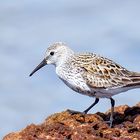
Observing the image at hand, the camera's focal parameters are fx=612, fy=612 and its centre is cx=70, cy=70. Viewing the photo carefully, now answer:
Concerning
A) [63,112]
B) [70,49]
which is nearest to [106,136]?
[63,112]

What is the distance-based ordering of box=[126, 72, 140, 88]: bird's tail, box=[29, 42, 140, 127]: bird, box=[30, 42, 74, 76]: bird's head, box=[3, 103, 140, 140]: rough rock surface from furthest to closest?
box=[30, 42, 74, 76]: bird's head, box=[126, 72, 140, 88]: bird's tail, box=[29, 42, 140, 127]: bird, box=[3, 103, 140, 140]: rough rock surface

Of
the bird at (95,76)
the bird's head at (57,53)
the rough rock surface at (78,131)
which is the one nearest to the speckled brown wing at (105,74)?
the bird at (95,76)

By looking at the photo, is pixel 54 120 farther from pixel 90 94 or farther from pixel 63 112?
pixel 90 94

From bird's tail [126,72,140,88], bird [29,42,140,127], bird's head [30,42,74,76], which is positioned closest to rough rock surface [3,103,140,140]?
bird [29,42,140,127]

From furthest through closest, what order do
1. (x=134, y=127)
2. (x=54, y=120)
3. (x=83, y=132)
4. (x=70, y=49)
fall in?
1. (x=70, y=49)
2. (x=54, y=120)
3. (x=134, y=127)
4. (x=83, y=132)

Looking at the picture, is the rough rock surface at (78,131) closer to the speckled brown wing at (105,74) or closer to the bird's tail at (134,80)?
the speckled brown wing at (105,74)

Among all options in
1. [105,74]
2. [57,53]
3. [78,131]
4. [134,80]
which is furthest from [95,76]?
[78,131]

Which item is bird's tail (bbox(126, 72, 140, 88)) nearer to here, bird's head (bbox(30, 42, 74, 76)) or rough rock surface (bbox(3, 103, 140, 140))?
bird's head (bbox(30, 42, 74, 76))

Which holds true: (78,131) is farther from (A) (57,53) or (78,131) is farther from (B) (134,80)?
(A) (57,53)

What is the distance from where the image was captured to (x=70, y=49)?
17172mm

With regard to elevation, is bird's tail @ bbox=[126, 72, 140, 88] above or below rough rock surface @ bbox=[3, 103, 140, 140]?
above

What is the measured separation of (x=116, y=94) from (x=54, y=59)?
7.25 ft

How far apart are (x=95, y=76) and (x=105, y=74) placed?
32cm

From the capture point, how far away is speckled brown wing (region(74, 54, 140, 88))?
16156 mm
